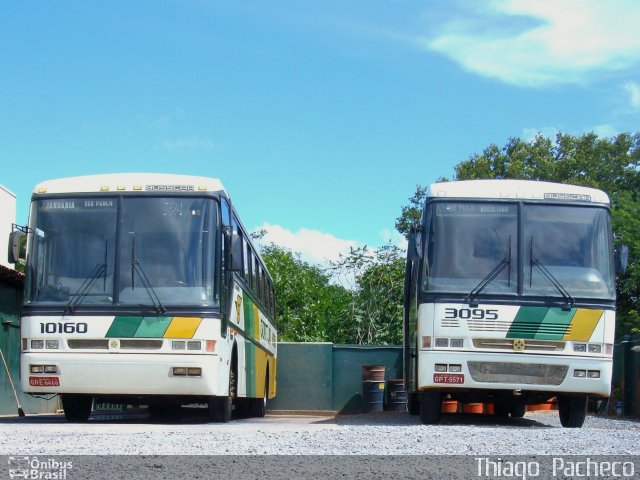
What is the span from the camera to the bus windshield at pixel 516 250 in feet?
40.0

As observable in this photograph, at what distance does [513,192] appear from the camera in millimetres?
12664

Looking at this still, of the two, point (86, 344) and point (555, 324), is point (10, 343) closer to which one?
point (86, 344)

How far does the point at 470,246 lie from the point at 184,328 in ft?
12.5

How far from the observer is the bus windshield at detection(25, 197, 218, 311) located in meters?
12.3

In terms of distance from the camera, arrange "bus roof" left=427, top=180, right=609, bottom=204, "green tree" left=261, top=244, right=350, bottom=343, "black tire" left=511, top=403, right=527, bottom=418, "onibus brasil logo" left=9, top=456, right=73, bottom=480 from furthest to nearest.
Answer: "green tree" left=261, top=244, right=350, bottom=343
"black tire" left=511, top=403, right=527, bottom=418
"bus roof" left=427, top=180, right=609, bottom=204
"onibus brasil logo" left=9, top=456, right=73, bottom=480

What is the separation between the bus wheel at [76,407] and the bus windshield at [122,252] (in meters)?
1.82

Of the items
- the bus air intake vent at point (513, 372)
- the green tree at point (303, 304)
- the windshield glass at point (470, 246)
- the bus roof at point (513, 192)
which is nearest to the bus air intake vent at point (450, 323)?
the windshield glass at point (470, 246)

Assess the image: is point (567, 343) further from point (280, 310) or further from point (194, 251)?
point (280, 310)

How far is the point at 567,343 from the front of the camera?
39.8 feet

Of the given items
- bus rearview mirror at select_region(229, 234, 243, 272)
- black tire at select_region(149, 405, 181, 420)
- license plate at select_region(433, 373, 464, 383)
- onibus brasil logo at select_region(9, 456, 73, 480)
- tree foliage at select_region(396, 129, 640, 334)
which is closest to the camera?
onibus brasil logo at select_region(9, 456, 73, 480)

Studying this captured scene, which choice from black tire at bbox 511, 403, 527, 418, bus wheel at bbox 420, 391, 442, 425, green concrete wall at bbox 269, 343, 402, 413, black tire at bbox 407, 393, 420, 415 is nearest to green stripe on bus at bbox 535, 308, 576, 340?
bus wheel at bbox 420, 391, 442, 425

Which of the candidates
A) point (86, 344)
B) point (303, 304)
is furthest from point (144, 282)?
point (303, 304)

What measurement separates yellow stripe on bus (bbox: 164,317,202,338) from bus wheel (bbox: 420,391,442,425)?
3159 millimetres

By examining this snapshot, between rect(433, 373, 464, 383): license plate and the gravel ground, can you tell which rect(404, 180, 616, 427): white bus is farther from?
the gravel ground
